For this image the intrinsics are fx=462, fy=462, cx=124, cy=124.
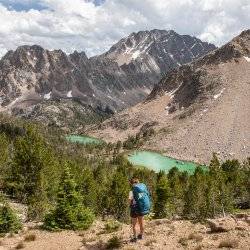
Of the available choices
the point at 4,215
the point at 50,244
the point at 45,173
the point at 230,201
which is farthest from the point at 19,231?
the point at 230,201

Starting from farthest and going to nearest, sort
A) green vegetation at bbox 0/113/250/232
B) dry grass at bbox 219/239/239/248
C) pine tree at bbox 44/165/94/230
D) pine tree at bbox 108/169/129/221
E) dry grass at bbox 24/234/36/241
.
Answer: pine tree at bbox 108/169/129/221
green vegetation at bbox 0/113/250/232
pine tree at bbox 44/165/94/230
dry grass at bbox 24/234/36/241
dry grass at bbox 219/239/239/248

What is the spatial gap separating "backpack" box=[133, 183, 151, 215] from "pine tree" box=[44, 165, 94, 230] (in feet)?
24.3

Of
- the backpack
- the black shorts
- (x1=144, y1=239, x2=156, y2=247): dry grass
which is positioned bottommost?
(x1=144, y1=239, x2=156, y2=247): dry grass

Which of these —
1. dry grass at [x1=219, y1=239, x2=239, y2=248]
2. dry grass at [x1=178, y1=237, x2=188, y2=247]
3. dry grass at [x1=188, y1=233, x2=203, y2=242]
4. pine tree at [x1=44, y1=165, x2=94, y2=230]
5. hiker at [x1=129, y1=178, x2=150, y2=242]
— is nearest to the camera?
dry grass at [x1=219, y1=239, x2=239, y2=248]

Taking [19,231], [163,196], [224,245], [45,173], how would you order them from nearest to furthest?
[224,245] → [19,231] → [45,173] → [163,196]

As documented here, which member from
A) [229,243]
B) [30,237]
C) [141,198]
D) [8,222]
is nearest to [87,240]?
[30,237]

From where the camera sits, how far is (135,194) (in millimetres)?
27422

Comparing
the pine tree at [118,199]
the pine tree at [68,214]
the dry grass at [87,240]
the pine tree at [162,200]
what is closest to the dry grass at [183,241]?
the dry grass at [87,240]

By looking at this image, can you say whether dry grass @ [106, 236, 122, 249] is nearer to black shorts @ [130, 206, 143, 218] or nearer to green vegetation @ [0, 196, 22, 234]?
black shorts @ [130, 206, 143, 218]

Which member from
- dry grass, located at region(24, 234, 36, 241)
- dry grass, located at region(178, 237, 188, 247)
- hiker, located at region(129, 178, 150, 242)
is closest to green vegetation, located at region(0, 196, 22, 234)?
dry grass, located at region(24, 234, 36, 241)

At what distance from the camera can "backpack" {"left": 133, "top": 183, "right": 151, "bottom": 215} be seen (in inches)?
1072

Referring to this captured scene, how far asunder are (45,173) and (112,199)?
26605mm

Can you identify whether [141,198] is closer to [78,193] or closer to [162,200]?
[78,193]

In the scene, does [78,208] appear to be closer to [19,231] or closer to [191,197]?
[19,231]
